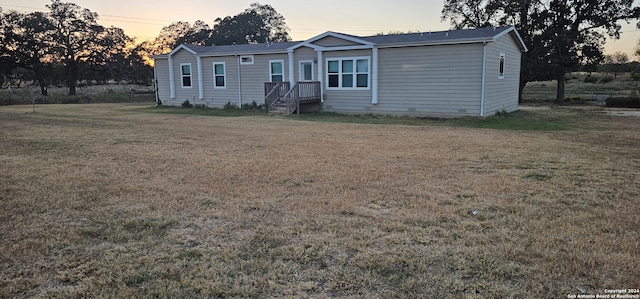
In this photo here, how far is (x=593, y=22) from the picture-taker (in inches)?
897

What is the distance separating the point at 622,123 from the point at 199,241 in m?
14.1

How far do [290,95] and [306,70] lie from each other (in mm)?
2106

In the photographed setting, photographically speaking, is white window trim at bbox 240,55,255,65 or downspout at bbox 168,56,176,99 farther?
downspout at bbox 168,56,176,99

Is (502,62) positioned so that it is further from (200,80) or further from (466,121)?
(200,80)

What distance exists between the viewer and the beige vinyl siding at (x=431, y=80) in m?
14.6

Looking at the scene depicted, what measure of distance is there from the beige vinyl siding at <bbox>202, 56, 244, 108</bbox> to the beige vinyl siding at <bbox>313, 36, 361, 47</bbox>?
4729 mm

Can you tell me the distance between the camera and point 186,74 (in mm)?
21859

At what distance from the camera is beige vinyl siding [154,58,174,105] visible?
74.5 ft

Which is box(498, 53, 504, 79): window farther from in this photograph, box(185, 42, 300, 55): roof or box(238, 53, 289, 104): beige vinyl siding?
box(238, 53, 289, 104): beige vinyl siding

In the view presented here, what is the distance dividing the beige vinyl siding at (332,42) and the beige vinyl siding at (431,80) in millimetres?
1451

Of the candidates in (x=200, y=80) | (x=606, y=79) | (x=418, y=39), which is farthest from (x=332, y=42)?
(x=606, y=79)

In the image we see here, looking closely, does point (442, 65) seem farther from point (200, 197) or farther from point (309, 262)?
point (309, 262)

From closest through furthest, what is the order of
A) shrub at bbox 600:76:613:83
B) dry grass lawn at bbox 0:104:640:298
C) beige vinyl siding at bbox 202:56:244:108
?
dry grass lawn at bbox 0:104:640:298 → beige vinyl siding at bbox 202:56:244:108 → shrub at bbox 600:76:613:83

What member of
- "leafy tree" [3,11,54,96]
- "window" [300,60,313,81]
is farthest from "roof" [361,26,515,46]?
"leafy tree" [3,11,54,96]
